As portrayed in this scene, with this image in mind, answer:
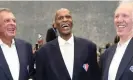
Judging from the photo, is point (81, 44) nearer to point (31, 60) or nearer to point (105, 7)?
point (31, 60)

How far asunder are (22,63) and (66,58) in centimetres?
43

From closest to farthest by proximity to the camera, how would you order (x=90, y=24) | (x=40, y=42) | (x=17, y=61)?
1. (x=17, y=61)
2. (x=40, y=42)
3. (x=90, y=24)

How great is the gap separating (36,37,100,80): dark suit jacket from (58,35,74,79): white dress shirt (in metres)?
0.03

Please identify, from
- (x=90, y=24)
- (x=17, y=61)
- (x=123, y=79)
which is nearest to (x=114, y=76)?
(x=123, y=79)

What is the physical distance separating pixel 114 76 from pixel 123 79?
0.12 meters

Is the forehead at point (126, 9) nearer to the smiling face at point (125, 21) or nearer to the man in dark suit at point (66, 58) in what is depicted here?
the smiling face at point (125, 21)

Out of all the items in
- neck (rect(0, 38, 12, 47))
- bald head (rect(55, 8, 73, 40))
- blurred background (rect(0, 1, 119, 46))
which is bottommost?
blurred background (rect(0, 1, 119, 46))

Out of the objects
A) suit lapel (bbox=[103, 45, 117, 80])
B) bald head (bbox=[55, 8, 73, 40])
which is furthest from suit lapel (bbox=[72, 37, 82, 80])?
suit lapel (bbox=[103, 45, 117, 80])

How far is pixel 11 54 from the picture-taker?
3.32 m

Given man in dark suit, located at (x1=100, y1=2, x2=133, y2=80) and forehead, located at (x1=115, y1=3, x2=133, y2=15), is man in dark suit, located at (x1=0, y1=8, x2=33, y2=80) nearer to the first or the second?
A: man in dark suit, located at (x1=100, y1=2, x2=133, y2=80)

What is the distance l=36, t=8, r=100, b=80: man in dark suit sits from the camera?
338 centimetres

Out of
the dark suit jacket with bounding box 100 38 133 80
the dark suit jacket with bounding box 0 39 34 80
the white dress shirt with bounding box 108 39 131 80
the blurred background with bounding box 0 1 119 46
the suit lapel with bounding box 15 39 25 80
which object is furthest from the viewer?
the blurred background with bounding box 0 1 119 46

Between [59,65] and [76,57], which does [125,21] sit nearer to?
[76,57]

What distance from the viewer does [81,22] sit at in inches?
324
